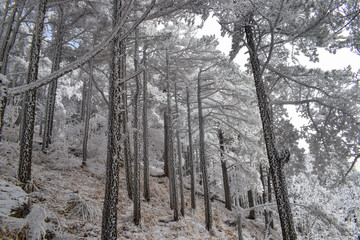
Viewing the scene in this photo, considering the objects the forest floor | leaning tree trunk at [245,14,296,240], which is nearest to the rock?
the forest floor

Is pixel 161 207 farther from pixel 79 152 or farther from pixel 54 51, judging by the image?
pixel 54 51

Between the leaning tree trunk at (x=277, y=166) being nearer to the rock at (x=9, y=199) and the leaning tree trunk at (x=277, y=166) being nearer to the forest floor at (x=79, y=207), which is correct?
the forest floor at (x=79, y=207)

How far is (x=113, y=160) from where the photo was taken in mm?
3783

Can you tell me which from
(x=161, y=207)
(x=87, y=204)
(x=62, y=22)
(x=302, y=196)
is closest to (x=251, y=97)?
(x=161, y=207)

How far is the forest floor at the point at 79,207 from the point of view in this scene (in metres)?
3.74

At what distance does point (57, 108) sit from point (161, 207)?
544 inches

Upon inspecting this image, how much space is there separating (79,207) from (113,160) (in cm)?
313

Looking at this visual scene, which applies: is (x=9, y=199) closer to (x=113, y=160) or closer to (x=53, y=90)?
(x=113, y=160)

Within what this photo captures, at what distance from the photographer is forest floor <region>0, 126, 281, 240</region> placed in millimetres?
3735

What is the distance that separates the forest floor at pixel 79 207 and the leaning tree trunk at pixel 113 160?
78cm

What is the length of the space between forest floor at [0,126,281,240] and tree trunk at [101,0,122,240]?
0.78 metres

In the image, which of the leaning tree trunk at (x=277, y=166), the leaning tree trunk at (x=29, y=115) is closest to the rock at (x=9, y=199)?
the leaning tree trunk at (x=29, y=115)

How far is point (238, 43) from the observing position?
6559 millimetres

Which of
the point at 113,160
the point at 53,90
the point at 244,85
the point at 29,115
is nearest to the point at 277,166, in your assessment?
the point at 113,160
